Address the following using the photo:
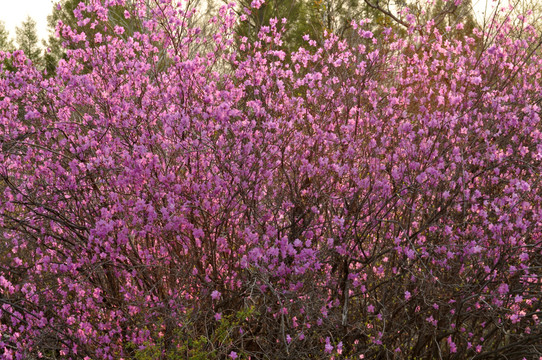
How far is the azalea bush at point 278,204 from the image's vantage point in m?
5.62

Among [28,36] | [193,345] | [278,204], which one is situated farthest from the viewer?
[28,36]

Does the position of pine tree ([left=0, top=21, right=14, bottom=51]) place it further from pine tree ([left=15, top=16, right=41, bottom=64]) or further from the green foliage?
the green foliage

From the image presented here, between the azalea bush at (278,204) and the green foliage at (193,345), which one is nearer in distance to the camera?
the green foliage at (193,345)

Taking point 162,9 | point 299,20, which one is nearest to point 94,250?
point 162,9

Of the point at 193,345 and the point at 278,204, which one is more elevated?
the point at 278,204

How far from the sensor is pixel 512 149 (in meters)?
6.18

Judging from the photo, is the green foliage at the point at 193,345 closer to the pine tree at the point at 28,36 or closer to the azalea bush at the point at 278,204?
the azalea bush at the point at 278,204

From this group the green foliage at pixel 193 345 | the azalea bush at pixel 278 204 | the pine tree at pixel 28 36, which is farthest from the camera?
the pine tree at pixel 28 36

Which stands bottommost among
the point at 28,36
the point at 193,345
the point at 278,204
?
the point at 193,345

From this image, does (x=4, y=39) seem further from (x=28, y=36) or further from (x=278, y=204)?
(x=278, y=204)

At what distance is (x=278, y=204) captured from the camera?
6039mm

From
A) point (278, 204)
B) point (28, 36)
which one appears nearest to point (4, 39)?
point (28, 36)

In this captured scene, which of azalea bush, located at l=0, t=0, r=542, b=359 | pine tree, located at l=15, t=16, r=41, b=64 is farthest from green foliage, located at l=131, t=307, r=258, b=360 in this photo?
pine tree, located at l=15, t=16, r=41, b=64

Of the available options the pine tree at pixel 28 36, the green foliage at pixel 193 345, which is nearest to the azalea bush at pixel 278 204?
the green foliage at pixel 193 345
